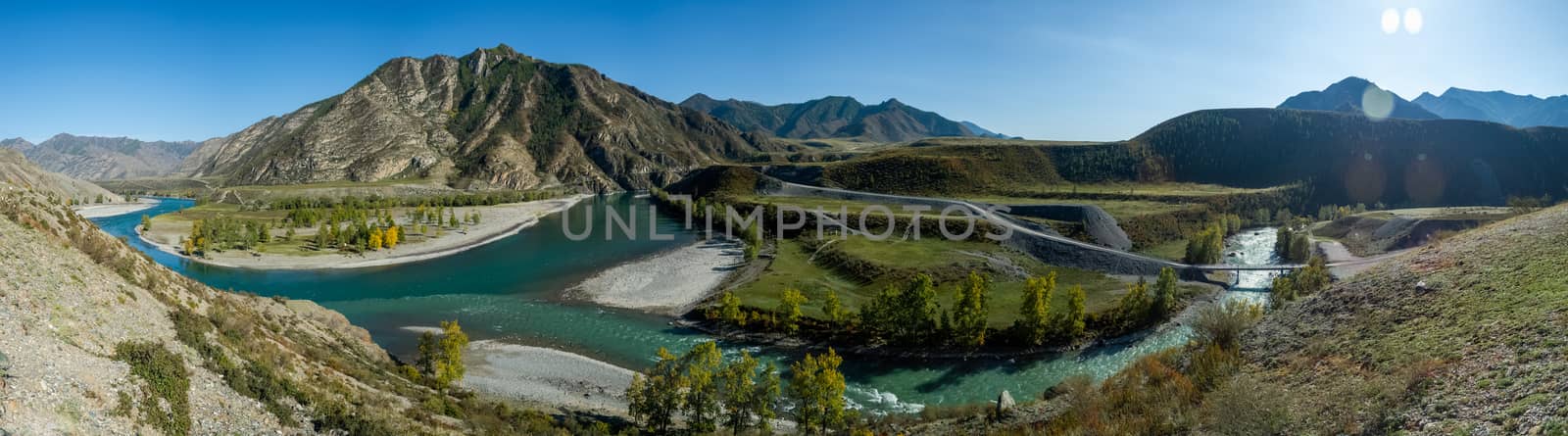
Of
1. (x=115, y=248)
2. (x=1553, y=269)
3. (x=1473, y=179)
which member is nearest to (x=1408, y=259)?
(x=1553, y=269)

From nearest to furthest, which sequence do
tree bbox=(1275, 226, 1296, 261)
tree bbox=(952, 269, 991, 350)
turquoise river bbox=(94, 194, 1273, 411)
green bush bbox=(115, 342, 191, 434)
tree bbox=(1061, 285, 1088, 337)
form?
1. green bush bbox=(115, 342, 191, 434)
2. turquoise river bbox=(94, 194, 1273, 411)
3. tree bbox=(952, 269, 991, 350)
4. tree bbox=(1061, 285, 1088, 337)
5. tree bbox=(1275, 226, 1296, 261)

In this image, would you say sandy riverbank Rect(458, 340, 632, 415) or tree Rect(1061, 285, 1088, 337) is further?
tree Rect(1061, 285, 1088, 337)

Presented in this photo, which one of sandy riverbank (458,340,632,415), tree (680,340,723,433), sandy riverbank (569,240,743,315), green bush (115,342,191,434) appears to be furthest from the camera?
sandy riverbank (569,240,743,315)

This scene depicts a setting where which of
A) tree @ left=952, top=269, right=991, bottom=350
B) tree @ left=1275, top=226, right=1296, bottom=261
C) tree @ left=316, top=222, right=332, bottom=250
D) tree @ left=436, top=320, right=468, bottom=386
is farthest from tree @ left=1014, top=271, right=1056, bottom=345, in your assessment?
tree @ left=316, top=222, right=332, bottom=250

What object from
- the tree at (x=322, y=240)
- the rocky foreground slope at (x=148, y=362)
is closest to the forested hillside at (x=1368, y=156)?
the rocky foreground slope at (x=148, y=362)

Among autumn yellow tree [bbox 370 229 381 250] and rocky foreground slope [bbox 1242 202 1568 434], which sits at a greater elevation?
rocky foreground slope [bbox 1242 202 1568 434]

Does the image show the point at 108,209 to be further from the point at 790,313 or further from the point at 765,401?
the point at 765,401

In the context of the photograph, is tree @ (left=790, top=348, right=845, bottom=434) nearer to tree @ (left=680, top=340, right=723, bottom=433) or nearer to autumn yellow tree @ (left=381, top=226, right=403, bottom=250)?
tree @ (left=680, top=340, right=723, bottom=433)
